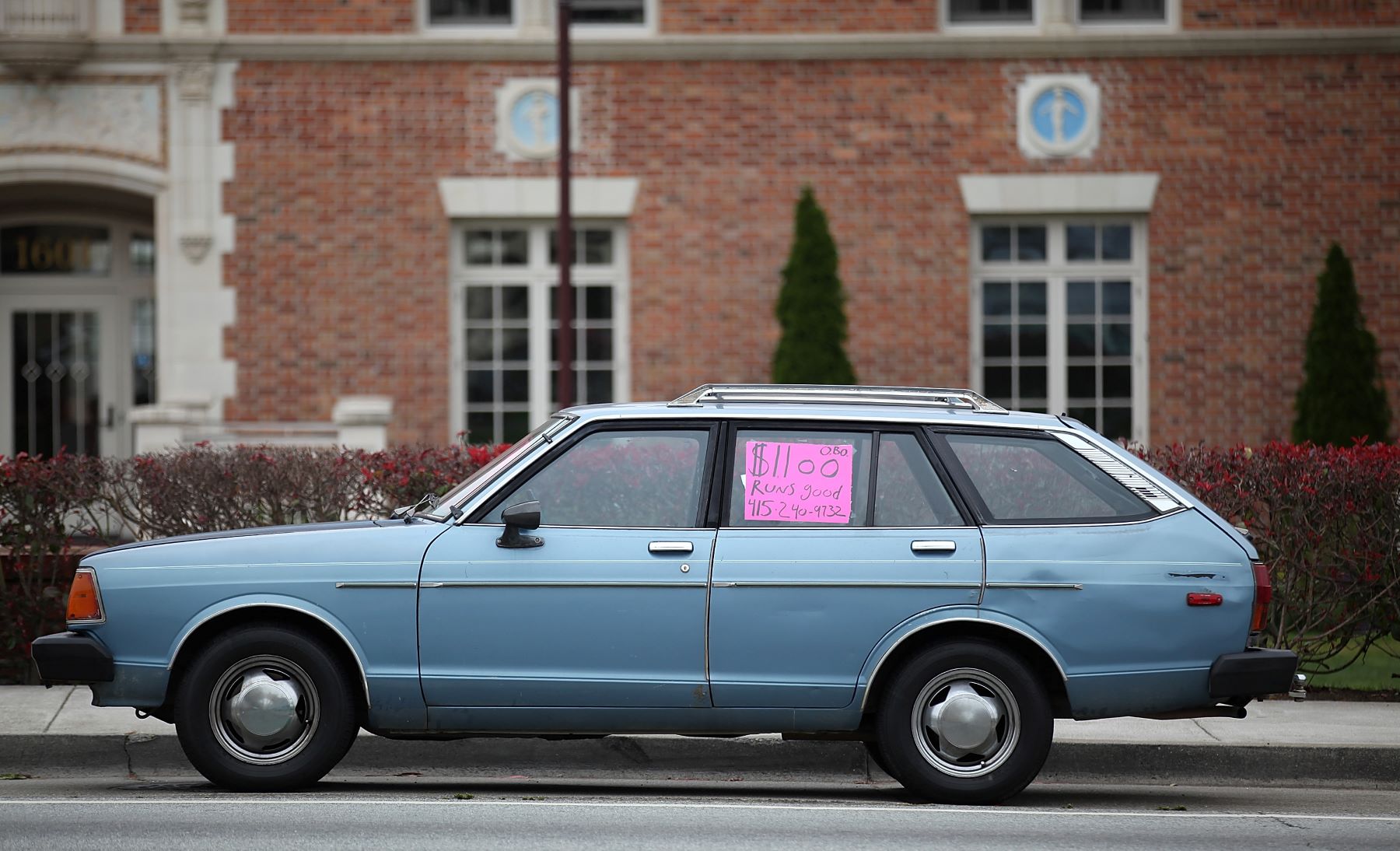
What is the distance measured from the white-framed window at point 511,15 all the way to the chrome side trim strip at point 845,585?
1092 cm

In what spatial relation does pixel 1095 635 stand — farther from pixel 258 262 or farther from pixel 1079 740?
pixel 258 262

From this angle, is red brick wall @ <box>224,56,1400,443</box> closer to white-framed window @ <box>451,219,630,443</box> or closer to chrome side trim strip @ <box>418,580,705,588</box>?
white-framed window @ <box>451,219,630,443</box>

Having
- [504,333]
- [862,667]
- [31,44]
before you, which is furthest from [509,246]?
[862,667]

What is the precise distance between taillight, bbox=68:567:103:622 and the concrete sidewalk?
1.15 m

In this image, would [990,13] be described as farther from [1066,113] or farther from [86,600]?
[86,600]

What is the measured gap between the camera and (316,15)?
16547 millimetres

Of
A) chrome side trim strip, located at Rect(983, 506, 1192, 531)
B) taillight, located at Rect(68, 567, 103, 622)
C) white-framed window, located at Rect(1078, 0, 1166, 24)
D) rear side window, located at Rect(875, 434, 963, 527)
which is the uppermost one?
white-framed window, located at Rect(1078, 0, 1166, 24)

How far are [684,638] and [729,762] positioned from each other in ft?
4.33

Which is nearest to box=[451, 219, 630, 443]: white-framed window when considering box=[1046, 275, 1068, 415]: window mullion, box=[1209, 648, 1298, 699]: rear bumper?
box=[1046, 275, 1068, 415]: window mullion

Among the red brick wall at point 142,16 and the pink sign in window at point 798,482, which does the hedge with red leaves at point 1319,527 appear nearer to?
the pink sign in window at point 798,482

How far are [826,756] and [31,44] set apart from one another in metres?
11.6

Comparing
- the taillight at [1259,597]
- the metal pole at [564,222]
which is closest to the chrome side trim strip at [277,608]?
the taillight at [1259,597]

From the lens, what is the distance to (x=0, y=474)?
31.8 feet

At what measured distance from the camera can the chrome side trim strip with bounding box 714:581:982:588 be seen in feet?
22.4
